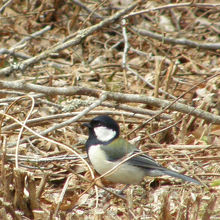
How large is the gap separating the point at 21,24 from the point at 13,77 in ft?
5.32

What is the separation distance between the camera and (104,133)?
14.0 ft

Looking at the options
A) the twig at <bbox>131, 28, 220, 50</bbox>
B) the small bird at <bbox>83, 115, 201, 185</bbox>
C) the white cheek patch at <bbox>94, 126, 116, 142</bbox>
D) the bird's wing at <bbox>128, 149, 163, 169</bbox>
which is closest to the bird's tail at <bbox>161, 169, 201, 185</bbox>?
the small bird at <bbox>83, 115, 201, 185</bbox>

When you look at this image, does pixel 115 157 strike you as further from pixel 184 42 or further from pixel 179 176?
pixel 184 42

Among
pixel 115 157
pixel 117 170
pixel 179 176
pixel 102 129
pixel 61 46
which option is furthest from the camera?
pixel 61 46

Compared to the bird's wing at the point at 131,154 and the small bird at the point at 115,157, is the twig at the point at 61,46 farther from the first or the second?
the bird's wing at the point at 131,154

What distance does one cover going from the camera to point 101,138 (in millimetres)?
4277

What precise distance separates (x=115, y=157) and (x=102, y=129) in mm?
295

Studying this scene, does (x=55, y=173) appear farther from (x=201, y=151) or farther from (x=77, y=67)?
(x=77, y=67)

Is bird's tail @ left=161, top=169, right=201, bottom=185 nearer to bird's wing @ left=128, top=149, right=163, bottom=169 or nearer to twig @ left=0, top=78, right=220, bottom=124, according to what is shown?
bird's wing @ left=128, top=149, right=163, bottom=169

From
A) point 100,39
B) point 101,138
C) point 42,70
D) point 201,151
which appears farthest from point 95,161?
point 100,39

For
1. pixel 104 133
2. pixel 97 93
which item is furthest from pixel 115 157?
pixel 97 93

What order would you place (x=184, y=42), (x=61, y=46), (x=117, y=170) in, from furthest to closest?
(x=184, y=42) < (x=61, y=46) < (x=117, y=170)

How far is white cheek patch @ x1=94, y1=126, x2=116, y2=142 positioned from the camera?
424cm

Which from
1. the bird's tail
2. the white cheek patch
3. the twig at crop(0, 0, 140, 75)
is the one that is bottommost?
the bird's tail
